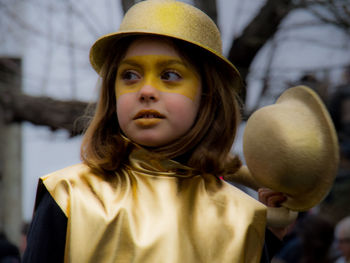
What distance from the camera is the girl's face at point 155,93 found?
241 cm

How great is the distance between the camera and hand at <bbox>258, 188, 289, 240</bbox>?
2.58 metres

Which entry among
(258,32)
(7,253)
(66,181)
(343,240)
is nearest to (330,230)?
(343,240)

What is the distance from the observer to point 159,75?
245 cm

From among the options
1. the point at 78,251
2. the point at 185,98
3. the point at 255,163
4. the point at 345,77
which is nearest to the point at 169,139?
the point at 185,98

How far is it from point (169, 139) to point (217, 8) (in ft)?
8.08

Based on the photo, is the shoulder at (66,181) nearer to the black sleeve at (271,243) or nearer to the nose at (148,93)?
the nose at (148,93)

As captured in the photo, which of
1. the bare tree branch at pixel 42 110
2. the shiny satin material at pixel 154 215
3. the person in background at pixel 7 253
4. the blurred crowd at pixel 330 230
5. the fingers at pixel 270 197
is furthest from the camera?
the bare tree branch at pixel 42 110

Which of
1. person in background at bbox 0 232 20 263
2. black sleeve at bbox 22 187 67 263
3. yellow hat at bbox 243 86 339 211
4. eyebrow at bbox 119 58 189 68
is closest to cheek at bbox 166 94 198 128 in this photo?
eyebrow at bbox 119 58 189 68

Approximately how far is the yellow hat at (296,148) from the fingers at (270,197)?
0.10 meters

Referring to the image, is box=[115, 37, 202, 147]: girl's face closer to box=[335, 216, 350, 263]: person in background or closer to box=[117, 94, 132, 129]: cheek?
box=[117, 94, 132, 129]: cheek

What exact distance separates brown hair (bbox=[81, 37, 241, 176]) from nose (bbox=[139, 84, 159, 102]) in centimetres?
20

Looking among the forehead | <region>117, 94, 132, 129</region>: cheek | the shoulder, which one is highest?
the forehead

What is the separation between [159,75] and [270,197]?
0.69m

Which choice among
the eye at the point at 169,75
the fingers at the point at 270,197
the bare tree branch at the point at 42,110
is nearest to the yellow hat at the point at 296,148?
the fingers at the point at 270,197
